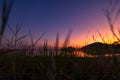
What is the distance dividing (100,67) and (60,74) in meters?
0.58

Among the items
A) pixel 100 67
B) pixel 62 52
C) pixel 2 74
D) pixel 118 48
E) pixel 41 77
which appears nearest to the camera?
pixel 41 77

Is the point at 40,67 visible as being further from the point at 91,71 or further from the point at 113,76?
the point at 113,76

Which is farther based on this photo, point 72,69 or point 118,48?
point 118,48

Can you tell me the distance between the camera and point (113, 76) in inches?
108

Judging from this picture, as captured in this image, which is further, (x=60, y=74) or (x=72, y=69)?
(x=72, y=69)

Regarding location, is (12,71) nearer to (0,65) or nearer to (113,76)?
(0,65)

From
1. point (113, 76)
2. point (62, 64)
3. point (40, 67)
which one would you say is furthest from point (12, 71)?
point (113, 76)

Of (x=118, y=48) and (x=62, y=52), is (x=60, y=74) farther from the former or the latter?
(x=118, y=48)

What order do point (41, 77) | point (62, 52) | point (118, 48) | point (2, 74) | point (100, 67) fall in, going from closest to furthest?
point (41, 77) < point (2, 74) < point (100, 67) < point (62, 52) < point (118, 48)

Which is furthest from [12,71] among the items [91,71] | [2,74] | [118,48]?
[118,48]

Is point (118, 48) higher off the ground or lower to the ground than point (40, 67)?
higher

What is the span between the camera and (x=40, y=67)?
2.97 meters

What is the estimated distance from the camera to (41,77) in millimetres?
2629

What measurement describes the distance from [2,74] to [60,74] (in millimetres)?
634
